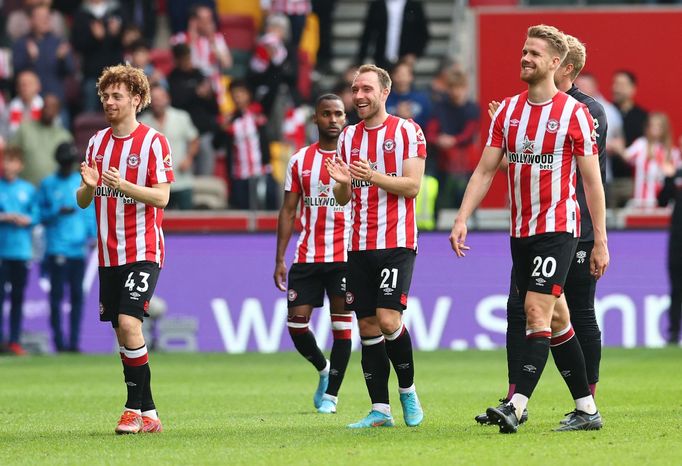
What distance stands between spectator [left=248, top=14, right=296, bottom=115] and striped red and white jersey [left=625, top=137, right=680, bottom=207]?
4888mm

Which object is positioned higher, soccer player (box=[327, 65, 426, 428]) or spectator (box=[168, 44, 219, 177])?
spectator (box=[168, 44, 219, 177])

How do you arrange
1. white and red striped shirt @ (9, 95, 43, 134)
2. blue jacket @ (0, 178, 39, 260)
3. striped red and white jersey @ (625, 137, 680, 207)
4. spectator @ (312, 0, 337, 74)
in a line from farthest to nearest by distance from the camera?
spectator @ (312, 0, 337, 74) → white and red striped shirt @ (9, 95, 43, 134) → striped red and white jersey @ (625, 137, 680, 207) → blue jacket @ (0, 178, 39, 260)

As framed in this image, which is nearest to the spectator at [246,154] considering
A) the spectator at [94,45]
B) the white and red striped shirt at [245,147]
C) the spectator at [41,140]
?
the white and red striped shirt at [245,147]

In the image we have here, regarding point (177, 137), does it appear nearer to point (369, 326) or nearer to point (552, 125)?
point (369, 326)

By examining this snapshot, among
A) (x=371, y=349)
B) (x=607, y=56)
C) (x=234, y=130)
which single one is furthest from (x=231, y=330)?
(x=371, y=349)

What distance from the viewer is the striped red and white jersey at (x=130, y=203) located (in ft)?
28.8

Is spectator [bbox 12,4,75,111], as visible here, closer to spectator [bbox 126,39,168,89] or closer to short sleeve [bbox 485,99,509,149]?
spectator [bbox 126,39,168,89]

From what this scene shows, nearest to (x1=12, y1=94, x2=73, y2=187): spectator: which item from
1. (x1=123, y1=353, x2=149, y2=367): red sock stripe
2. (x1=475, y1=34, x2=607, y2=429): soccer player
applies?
(x1=123, y1=353, x2=149, y2=367): red sock stripe

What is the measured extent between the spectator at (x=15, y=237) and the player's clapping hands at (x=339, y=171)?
9020 mm

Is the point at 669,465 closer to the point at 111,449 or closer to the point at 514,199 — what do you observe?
the point at 514,199

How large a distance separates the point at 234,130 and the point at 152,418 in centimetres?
1050

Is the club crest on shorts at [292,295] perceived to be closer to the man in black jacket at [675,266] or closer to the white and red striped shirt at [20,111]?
the man in black jacket at [675,266]

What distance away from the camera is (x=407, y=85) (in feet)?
60.7

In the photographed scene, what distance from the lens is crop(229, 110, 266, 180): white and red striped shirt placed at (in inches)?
747
